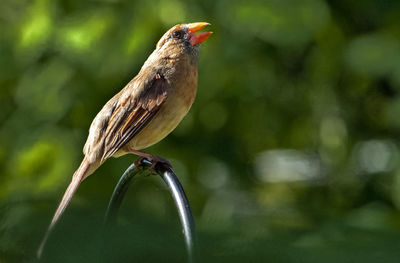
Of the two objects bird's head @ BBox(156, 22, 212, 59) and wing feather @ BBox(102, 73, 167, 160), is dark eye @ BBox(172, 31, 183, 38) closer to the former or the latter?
bird's head @ BBox(156, 22, 212, 59)

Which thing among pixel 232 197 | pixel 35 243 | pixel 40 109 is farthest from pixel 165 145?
pixel 35 243

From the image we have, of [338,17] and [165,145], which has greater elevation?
[338,17]

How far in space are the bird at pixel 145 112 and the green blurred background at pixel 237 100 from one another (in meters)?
0.45

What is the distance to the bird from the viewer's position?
2564 mm

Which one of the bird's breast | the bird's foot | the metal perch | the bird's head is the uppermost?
the bird's head

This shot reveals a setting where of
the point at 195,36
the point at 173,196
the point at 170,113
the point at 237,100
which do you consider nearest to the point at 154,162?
the point at 170,113

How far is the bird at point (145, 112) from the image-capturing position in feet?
8.41

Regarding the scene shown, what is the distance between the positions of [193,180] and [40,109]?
3.58 feet

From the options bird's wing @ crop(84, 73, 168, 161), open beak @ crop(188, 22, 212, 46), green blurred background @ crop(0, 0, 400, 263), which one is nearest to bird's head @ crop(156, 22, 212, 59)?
open beak @ crop(188, 22, 212, 46)

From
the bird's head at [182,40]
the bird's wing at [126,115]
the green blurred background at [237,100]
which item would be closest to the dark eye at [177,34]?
the bird's head at [182,40]

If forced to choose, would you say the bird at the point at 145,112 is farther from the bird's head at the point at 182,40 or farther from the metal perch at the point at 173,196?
the metal perch at the point at 173,196

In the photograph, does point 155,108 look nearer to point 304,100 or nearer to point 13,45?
point 13,45

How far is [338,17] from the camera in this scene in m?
4.32

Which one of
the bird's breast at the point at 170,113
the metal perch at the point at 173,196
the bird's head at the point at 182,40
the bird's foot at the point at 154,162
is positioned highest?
the bird's head at the point at 182,40
